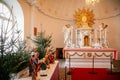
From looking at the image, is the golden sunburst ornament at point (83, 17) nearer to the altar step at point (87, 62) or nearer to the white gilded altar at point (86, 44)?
the white gilded altar at point (86, 44)

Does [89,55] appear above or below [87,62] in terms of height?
above

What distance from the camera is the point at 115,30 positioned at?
45.2 ft

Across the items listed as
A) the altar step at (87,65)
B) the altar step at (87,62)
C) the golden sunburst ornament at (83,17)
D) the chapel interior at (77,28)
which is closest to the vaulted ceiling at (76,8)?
the chapel interior at (77,28)

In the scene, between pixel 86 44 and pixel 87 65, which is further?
pixel 86 44

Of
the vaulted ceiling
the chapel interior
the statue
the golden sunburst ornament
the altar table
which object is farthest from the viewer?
the vaulted ceiling

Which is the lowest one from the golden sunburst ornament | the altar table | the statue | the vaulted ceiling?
the altar table

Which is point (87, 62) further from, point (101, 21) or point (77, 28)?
point (101, 21)

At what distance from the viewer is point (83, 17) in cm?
1270

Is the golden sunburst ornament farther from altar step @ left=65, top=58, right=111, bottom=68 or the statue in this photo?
altar step @ left=65, top=58, right=111, bottom=68

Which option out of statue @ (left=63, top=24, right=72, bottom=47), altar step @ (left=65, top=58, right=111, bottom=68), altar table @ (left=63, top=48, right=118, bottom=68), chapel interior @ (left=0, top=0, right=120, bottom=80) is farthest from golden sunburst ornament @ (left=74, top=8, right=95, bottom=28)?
altar step @ (left=65, top=58, right=111, bottom=68)

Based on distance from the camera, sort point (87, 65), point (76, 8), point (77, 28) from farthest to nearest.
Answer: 1. point (76, 8)
2. point (77, 28)
3. point (87, 65)

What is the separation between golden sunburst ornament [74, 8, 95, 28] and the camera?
12.5m

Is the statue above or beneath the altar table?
above

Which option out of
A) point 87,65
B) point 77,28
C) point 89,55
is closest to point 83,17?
Answer: point 77,28
